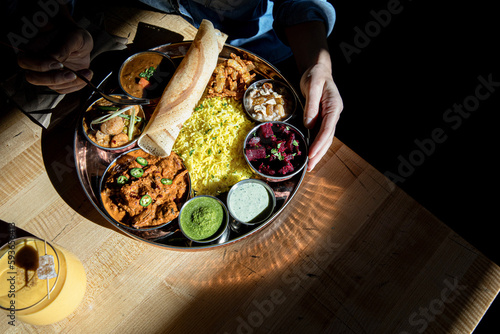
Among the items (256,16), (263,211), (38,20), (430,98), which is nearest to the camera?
(263,211)

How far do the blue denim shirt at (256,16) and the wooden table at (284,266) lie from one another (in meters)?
1.14

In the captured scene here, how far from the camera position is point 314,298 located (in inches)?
62.7

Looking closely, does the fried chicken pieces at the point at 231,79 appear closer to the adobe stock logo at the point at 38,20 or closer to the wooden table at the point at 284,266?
the wooden table at the point at 284,266

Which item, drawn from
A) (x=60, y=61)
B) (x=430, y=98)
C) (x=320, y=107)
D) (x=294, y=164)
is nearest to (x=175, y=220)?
(x=294, y=164)

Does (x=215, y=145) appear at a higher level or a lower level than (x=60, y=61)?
lower

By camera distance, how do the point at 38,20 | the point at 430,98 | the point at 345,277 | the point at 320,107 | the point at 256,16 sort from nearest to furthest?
the point at 345,277, the point at 320,107, the point at 38,20, the point at 256,16, the point at 430,98

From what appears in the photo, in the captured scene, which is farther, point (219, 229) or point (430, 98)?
point (430, 98)

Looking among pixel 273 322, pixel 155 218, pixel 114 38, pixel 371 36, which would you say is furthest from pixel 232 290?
pixel 371 36

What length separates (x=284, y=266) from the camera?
1667 mm

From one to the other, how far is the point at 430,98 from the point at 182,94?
9.39 feet

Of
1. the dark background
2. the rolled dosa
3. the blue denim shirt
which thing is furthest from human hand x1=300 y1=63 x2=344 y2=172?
the dark background

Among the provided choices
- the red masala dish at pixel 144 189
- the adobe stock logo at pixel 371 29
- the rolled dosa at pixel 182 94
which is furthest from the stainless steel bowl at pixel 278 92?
the adobe stock logo at pixel 371 29

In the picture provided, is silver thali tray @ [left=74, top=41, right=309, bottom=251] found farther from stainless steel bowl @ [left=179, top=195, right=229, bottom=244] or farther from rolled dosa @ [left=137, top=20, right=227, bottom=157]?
rolled dosa @ [left=137, top=20, right=227, bottom=157]

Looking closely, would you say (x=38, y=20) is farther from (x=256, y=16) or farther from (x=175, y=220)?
(x=175, y=220)
